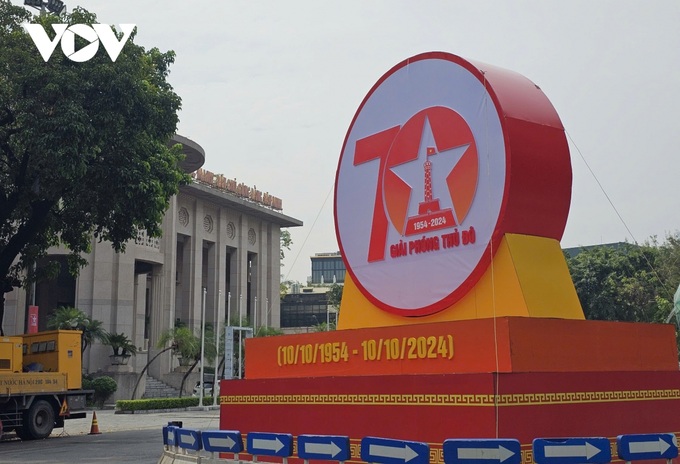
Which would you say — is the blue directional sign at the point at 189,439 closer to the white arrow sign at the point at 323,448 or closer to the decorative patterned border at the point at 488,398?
the decorative patterned border at the point at 488,398

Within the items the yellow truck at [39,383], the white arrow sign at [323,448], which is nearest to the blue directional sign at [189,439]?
the white arrow sign at [323,448]

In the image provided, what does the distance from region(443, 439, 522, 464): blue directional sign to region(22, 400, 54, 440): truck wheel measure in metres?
18.2

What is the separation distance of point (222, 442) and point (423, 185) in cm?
514

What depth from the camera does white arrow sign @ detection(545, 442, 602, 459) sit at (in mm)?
8117

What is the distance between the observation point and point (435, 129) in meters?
12.4

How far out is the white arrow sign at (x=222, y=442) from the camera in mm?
10656

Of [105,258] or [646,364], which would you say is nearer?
[646,364]

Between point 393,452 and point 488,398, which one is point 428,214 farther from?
point 393,452

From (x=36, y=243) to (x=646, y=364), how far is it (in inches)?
786

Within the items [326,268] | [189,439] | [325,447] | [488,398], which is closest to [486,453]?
[488,398]

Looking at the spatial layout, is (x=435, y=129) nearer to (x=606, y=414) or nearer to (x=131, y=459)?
(x=606, y=414)

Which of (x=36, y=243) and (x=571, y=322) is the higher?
(x=36, y=243)

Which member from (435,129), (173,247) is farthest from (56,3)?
(435,129)

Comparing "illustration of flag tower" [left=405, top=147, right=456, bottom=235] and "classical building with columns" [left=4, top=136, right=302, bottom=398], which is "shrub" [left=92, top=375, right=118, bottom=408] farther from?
"illustration of flag tower" [left=405, top=147, right=456, bottom=235]
